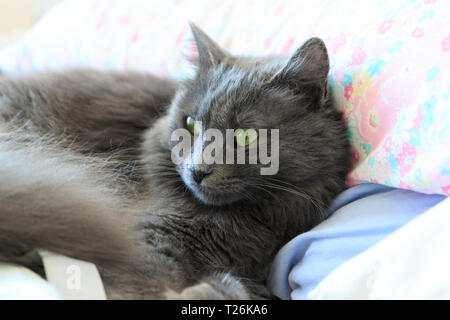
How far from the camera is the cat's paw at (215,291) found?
1.02 metres

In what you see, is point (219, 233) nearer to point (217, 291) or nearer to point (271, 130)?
point (217, 291)

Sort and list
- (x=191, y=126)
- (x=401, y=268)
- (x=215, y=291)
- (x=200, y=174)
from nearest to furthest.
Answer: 1. (x=401, y=268)
2. (x=215, y=291)
3. (x=200, y=174)
4. (x=191, y=126)

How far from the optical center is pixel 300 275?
3.70 ft

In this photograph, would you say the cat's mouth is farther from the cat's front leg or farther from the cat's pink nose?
the cat's front leg

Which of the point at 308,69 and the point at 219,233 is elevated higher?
the point at 308,69

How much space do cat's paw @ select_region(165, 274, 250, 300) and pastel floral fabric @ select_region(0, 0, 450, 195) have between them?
0.48 meters

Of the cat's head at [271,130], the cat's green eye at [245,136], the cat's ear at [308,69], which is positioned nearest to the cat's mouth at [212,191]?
the cat's head at [271,130]

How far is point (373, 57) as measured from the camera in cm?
126

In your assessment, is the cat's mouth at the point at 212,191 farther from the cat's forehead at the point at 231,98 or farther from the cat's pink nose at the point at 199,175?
the cat's forehead at the point at 231,98

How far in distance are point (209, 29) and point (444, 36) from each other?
104 centimetres

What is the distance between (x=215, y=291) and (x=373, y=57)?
81 cm

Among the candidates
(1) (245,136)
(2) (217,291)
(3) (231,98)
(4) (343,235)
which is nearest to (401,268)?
(4) (343,235)

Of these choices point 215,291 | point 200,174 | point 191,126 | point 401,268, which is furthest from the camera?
point 191,126
